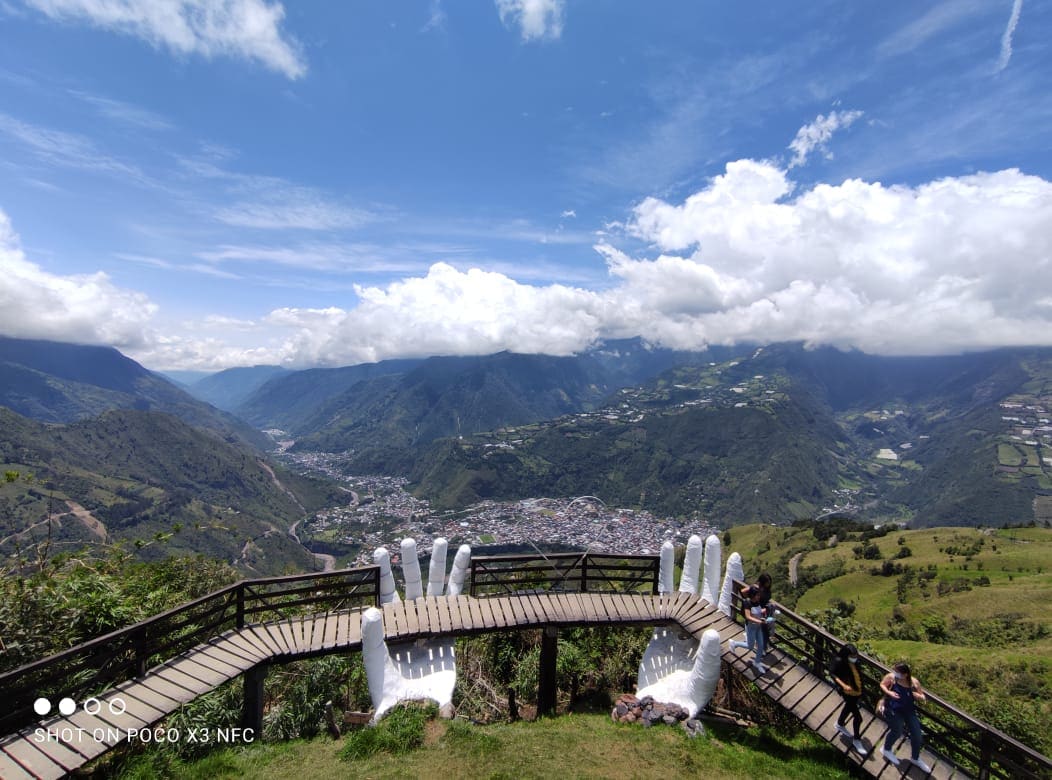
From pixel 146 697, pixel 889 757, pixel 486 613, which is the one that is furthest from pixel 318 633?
pixel 889 757

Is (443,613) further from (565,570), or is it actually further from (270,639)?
(270,639)

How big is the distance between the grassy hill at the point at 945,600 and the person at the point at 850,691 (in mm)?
8303

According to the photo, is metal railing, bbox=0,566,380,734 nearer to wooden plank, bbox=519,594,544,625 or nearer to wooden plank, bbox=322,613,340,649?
wooden plank, bbox=322,613,340,649

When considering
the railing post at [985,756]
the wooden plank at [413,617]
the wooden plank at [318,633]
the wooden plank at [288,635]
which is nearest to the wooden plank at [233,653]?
the wooden plank at [288,635]

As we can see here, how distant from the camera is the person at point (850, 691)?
8195mm

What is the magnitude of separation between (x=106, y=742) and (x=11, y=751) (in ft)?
3.42

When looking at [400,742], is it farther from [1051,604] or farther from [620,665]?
[1051,604]

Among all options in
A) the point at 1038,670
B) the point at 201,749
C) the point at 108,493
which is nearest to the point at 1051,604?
the point at 1038,670

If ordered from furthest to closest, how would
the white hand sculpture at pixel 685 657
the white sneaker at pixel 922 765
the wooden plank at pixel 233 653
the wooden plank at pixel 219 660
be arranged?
1. the white hand sculpture at pixel 685 657
2. the wooden plank at pixel 233 653
3. the wooden plank at pixel 219 660
4. the white sneaker at pixel 922 765

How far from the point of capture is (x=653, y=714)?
948cm

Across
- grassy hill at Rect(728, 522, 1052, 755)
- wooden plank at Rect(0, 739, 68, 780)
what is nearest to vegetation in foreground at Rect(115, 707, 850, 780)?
wooden plank at Rect(0, 739, 68, 780)

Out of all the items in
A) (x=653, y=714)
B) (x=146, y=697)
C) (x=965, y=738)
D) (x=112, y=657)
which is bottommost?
(x=653, y=714)

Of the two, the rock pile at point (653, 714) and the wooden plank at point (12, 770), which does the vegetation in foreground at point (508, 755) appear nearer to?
the rock pile at point (653, 714)

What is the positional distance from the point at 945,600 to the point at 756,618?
257ft
